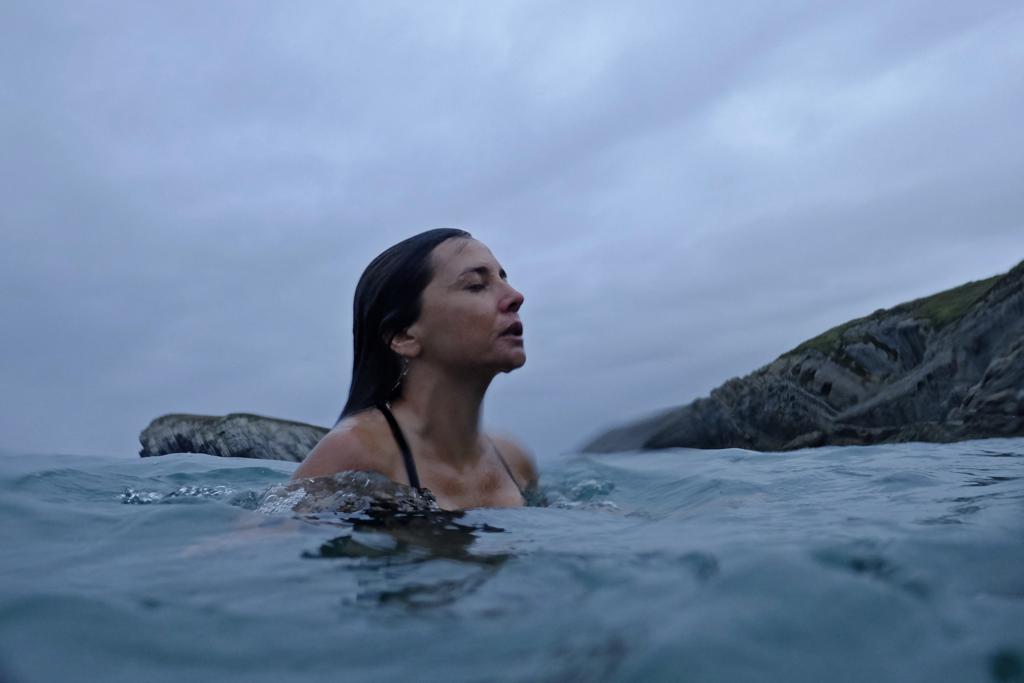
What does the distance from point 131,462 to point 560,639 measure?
7308 millimetres

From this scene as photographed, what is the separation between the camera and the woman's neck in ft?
14.5

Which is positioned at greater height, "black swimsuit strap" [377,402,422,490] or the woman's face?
the woman's face

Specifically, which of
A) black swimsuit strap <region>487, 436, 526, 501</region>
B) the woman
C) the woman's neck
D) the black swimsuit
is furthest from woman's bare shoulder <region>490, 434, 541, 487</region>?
the black swimsuit

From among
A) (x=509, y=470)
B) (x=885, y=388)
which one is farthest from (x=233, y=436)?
(x=509, y=470)

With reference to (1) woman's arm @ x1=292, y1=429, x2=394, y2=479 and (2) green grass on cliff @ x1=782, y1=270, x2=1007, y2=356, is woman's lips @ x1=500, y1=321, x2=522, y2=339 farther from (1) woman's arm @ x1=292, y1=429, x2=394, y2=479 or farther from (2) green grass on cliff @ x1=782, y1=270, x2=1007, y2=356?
(2) green grass on cliff @ x1=782, y1=270, x2=1007, y2=356

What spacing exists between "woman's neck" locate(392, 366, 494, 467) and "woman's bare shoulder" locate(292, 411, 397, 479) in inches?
11.1

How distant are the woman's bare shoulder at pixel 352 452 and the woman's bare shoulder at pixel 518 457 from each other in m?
1.18

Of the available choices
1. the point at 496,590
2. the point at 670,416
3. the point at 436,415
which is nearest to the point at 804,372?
the point at 670,416

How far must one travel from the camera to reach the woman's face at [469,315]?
166 inches

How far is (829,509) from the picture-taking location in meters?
3.44

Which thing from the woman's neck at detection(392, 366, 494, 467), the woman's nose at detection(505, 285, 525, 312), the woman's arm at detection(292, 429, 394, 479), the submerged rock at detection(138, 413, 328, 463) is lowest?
the woman's arm at detection(292, 429, 394, 479)

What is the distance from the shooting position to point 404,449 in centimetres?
421

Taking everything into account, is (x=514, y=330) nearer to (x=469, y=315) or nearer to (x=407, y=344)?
(x=469, y=315)

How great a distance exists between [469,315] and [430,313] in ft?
0.74
